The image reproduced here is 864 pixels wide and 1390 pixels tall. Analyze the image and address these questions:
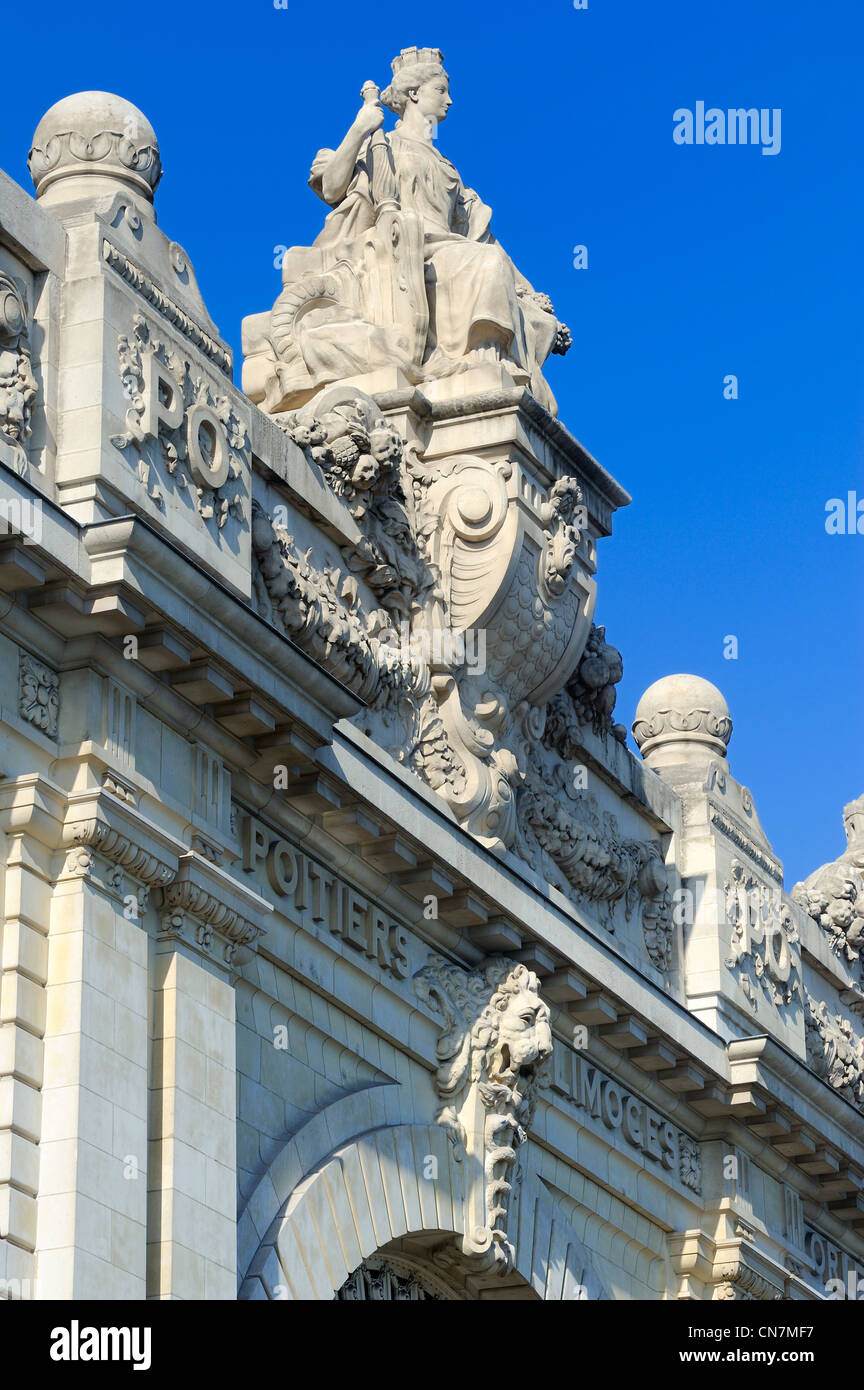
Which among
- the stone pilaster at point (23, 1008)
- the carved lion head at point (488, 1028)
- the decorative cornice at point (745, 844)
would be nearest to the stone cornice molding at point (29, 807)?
the stone pilaster at point (23, 1008)

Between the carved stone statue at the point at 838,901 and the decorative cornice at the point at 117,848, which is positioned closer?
the decorative cornice at the point at 117,848

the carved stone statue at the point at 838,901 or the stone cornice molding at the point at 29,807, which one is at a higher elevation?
the carved stone statue at the point at 838,901

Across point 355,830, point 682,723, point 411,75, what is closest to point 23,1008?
point 355,830

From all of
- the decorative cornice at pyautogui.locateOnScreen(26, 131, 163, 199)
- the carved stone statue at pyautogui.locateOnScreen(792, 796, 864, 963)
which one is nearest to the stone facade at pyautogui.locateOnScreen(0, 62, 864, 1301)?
the decorative cornice at pyautogui.locateOnScreen(26, 131, 163, 199)

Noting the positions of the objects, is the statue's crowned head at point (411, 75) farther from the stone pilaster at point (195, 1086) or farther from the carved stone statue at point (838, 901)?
the carved stone statue at point (838, 901)

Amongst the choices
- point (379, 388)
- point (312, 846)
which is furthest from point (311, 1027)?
point (379, 388)

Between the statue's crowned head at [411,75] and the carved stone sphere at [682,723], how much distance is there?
6666mm

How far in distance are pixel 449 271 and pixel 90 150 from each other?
4.60 metres

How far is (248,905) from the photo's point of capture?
16.3 meters

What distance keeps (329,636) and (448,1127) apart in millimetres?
3536

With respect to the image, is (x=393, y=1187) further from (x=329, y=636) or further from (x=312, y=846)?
(x=329, y=636)

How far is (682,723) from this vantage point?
85.9 feet

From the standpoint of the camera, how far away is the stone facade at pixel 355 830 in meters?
15.1

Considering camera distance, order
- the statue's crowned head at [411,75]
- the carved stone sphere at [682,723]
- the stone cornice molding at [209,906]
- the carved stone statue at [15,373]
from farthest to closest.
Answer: the carved stone sphere at [682,723]
the statue's crowned head at [411,75]
the stone cornice molding at [209,906]
the carved stone statue at [15,373]
